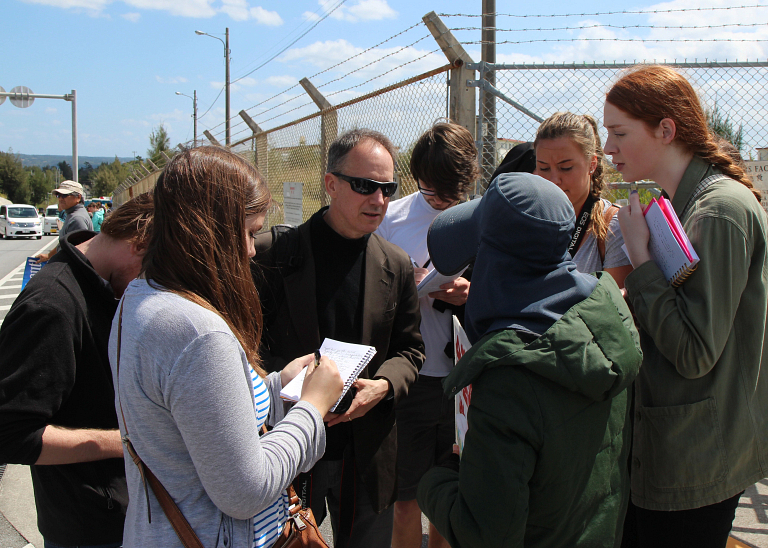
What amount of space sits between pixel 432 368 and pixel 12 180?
295 feet

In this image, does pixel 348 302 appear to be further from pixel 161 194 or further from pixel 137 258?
pixel 161 194

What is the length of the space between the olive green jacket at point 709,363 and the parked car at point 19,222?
3466cm

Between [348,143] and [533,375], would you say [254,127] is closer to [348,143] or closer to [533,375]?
[348,143]

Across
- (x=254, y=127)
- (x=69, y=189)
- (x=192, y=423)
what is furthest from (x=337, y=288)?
(x=69, y=189)

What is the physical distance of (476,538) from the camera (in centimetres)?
121

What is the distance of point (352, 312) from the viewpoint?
2225 millimetres

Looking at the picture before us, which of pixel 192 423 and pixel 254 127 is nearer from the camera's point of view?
pixel 192 423

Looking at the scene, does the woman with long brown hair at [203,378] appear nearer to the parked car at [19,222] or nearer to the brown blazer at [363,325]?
the brown blazer at [363,325]

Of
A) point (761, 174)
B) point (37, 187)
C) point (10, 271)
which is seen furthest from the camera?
point (37, 187)

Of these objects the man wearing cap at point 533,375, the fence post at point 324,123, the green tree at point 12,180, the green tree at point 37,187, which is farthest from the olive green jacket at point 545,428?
the green tree at point 37,187

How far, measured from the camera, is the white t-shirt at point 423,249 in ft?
8.69

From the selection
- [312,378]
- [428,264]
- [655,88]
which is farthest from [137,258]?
[655,88]

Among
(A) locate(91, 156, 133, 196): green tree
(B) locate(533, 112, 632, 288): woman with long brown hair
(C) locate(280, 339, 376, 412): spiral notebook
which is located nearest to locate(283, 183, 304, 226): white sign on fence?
(B) locate(533, 112, 632, 288): woman with long brown hair

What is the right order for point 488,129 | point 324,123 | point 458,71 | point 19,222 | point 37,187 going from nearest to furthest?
point 458,71
point 488,129
point 324,123
point 19,222
point 37,187
